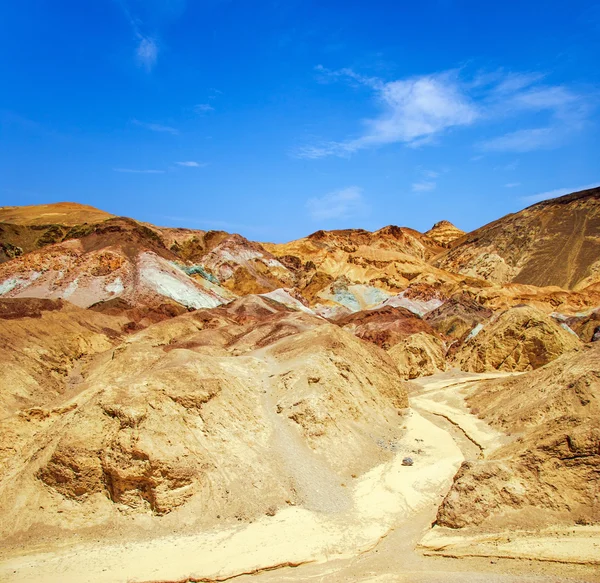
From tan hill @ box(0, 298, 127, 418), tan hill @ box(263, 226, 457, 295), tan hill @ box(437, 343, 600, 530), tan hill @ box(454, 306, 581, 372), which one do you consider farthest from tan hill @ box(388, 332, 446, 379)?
tan hill @ box(263, 226, 457, 295)

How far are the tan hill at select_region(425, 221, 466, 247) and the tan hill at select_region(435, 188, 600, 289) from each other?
30019 millimetres

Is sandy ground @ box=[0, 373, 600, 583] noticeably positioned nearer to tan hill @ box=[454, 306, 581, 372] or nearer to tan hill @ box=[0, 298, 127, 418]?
tan hill @ box=[0, 298, 127, 418]

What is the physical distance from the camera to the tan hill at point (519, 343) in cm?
3412

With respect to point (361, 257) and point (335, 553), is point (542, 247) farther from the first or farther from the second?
point (335, 553)

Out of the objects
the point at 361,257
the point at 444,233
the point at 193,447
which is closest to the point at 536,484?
the point at 193,447

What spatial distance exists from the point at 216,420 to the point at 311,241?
92.7m

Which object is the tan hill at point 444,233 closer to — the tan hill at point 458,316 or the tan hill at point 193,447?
the tan hill at point 458,316

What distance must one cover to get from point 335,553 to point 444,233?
138 meters

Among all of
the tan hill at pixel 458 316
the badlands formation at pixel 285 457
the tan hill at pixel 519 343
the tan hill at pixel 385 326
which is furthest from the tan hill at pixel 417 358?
the tan hill at pixel 458 316

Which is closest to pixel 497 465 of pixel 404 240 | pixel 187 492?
pixel 187 492

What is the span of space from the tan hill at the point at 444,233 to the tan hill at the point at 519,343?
10033cm

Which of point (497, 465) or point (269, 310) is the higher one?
point (269, 310)

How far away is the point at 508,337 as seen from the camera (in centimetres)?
3619

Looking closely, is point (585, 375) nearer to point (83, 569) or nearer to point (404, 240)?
point (83, 569)
